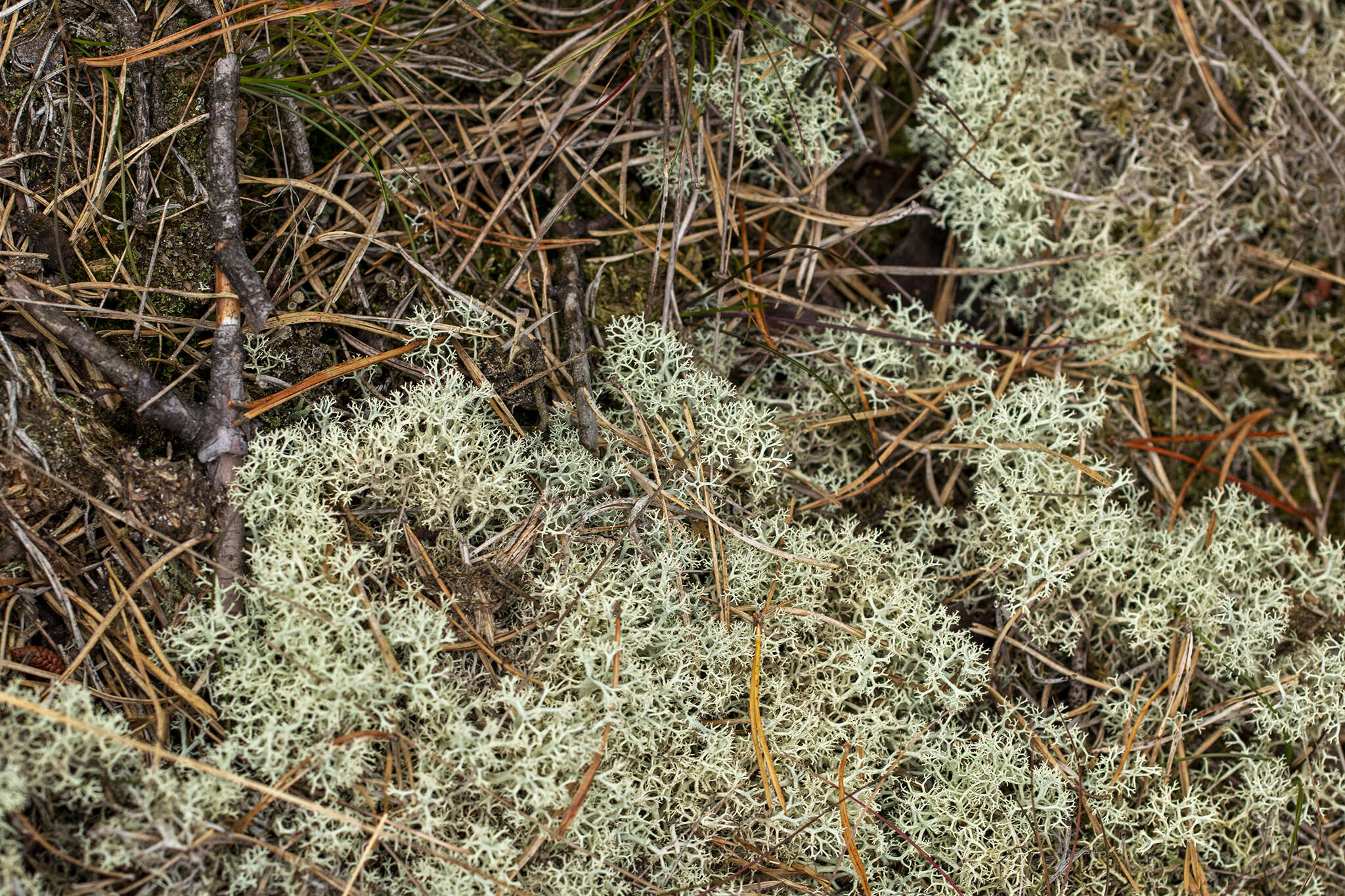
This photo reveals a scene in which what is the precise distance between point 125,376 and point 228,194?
55 centimetres

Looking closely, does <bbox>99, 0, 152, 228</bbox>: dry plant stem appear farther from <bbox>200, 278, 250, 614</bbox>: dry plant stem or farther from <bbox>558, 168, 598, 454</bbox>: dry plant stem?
<bbox>558, 168, 598, 454</bbox>: dry plant stem

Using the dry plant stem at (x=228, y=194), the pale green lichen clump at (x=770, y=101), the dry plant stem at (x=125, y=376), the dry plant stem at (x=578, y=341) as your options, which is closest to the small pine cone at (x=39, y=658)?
the dry plant stem at (x=125, y=376)

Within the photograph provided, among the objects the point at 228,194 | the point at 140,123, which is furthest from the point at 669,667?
the point at 140,123

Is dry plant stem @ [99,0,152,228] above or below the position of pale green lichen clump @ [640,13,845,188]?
below

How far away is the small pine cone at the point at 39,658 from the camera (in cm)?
197

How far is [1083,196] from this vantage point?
9.89 ft

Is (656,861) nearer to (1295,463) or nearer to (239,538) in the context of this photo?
Answer: (239,538)

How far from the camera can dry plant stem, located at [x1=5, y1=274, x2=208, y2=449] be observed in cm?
211

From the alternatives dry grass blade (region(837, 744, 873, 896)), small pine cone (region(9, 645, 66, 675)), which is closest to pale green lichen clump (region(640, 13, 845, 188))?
dry grass blade (region(837, 744, 873, 896))

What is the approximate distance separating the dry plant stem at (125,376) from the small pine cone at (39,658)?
0.58m

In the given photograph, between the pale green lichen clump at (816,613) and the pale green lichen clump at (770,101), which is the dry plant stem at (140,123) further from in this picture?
the pale green lichen clump at (770,101)

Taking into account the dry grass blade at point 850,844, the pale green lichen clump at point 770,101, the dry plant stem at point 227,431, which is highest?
the pale green lichen clump at point 770,101

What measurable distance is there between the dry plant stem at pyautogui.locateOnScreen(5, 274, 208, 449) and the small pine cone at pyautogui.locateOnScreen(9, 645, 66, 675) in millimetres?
585

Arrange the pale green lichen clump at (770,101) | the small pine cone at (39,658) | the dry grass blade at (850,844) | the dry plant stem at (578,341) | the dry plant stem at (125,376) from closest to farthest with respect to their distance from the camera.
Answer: the small pine cone at (39,658) → the dry plant stem at (125,376) → the dry grass blade at (850,844) → the dry plant stem at (578,341) → the pale green lichen clump at (770,101)
